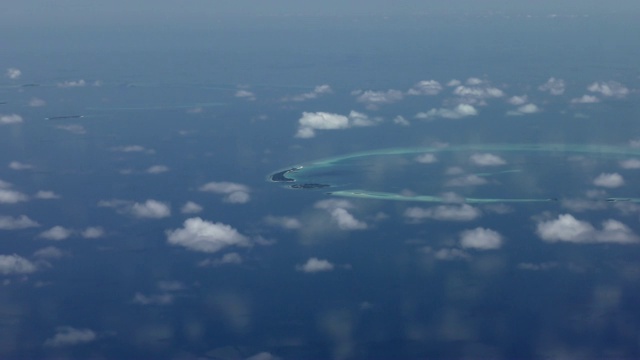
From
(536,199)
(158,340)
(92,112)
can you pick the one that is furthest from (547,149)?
(92,112)

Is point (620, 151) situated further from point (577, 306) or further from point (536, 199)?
point (577, 306)

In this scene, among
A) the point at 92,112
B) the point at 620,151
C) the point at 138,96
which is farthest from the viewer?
the point at 138,96

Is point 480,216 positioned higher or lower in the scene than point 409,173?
lower

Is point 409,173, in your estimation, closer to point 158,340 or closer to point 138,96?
point 158,340

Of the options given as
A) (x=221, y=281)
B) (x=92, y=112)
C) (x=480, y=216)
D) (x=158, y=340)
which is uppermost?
(x=92, y=112)

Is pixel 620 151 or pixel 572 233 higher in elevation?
pixel 620 151

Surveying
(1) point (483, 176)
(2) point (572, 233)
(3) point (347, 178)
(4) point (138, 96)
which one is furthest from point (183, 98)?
(2) point (572, 233)

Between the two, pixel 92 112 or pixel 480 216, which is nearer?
pixel 480 216

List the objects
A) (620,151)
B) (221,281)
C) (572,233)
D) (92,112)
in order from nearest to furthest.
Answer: (221,281) < (572,233) < (620,151) < (92,112)

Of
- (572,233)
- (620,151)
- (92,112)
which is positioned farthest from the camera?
(92,112)
